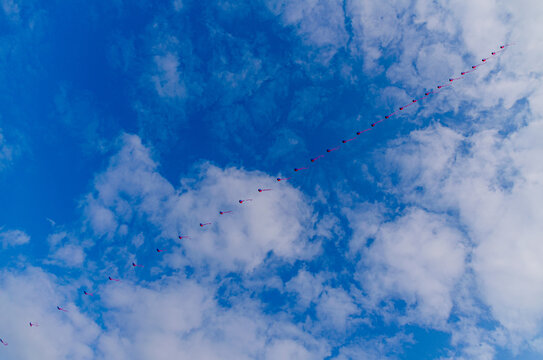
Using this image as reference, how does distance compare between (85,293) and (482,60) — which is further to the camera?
(85,293)

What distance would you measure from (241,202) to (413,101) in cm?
3962

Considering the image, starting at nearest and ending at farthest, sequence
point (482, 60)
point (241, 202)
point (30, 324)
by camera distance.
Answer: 1. point (482, 60)
2. point (241, 202)
3. point (30, 324)

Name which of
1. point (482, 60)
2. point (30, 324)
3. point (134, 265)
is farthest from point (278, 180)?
point (30, 324)

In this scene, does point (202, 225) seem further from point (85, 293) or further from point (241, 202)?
point (85, 293)

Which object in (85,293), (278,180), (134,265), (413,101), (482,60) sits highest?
(482,60)

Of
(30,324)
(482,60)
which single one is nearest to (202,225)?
(30,324)

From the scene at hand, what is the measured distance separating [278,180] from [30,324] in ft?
210

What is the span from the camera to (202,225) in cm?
6806

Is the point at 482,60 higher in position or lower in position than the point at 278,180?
higher

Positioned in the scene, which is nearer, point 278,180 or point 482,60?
point 482,60

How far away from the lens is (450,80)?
62.5m

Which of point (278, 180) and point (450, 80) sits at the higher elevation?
point (450, 80)

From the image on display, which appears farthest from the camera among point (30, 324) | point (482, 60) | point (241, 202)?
point (30, 324)

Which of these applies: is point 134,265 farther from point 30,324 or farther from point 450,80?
point 450,80
